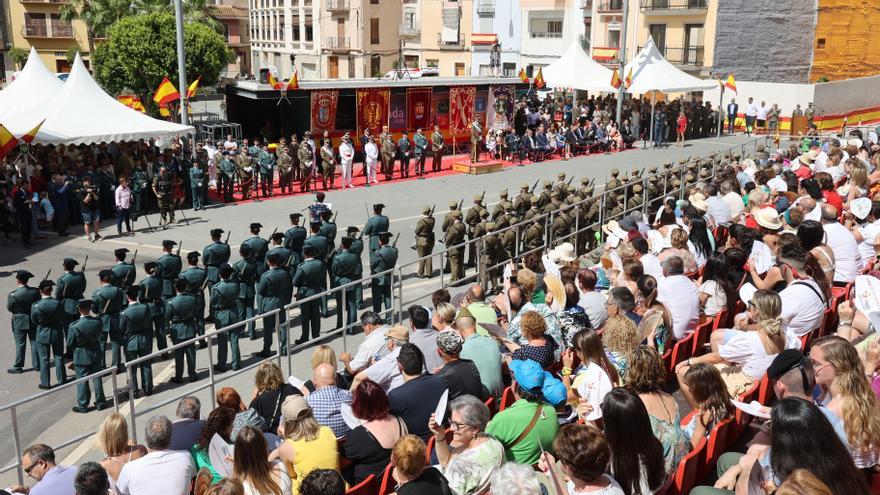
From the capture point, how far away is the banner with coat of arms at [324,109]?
2494 cm

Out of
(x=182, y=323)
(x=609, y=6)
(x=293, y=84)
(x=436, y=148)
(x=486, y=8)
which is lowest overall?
(x=182, y=323)

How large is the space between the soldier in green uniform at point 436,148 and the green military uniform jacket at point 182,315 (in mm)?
15266

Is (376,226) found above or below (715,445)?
below

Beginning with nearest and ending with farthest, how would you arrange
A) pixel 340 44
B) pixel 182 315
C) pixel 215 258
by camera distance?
pixel 182 315 → pixel 215 258 → pixel 340 44

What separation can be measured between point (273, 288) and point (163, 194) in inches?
322

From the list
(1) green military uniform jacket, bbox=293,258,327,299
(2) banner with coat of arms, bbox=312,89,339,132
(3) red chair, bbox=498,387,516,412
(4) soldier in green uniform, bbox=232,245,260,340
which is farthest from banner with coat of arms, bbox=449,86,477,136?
(3) red chair, bbox=498,387,516,412

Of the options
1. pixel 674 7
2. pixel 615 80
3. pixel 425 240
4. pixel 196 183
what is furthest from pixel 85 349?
pixel 674 7

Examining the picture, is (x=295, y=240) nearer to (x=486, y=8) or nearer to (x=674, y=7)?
(x=674, y=7)

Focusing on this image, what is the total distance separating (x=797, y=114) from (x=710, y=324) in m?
28.9

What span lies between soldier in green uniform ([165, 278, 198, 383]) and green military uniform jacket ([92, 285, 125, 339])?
23.9 inches

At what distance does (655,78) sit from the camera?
30.3m

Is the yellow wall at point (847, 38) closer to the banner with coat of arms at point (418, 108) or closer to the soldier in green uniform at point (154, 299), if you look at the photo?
the banner with coat of arms at point (418, 108)

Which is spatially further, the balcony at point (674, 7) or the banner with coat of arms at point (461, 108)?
the balcony at point (674, 7)

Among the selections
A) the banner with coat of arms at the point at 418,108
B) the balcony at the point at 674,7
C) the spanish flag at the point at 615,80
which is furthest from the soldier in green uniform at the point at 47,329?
the balcony at the point at 674,7
